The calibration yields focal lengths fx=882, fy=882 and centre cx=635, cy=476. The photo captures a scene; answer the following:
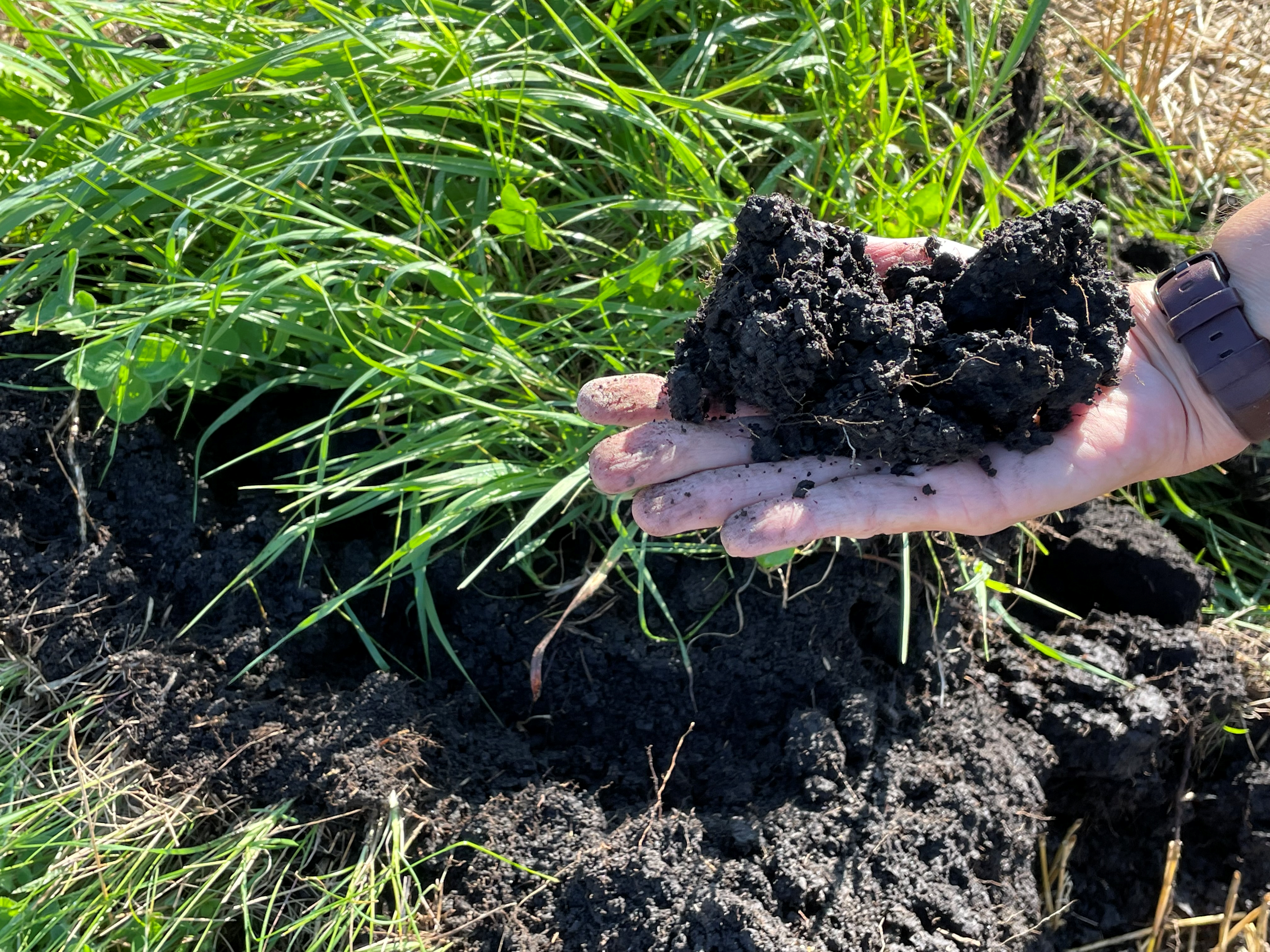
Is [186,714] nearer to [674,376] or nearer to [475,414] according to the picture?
[475,414]

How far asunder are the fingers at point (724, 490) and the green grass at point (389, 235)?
27 centimetres

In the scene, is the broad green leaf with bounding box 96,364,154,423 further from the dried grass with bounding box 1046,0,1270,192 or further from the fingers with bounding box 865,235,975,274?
the dried grass with bounding box 1046,0,1270,192

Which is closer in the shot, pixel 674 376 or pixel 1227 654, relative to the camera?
pixel 674 376

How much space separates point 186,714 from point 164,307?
803 mm

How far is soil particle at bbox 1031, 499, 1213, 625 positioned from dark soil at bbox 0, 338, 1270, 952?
18mm

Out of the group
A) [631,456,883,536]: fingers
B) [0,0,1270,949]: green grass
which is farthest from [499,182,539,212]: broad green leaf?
[631,456,883,536]: fingers

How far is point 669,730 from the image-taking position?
Result: 5.85 feet

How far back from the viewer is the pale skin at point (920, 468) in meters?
1.51

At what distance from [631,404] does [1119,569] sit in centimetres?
125

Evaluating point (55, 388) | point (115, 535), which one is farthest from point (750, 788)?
point (55, 388)

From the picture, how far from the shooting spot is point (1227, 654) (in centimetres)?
193

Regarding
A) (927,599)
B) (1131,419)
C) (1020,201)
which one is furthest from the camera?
A: (1020,201)

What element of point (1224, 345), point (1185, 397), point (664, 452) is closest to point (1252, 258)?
point (1224, 345)

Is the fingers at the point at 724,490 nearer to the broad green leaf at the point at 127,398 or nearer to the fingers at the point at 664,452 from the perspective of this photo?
the fingers at the point at 664,452
